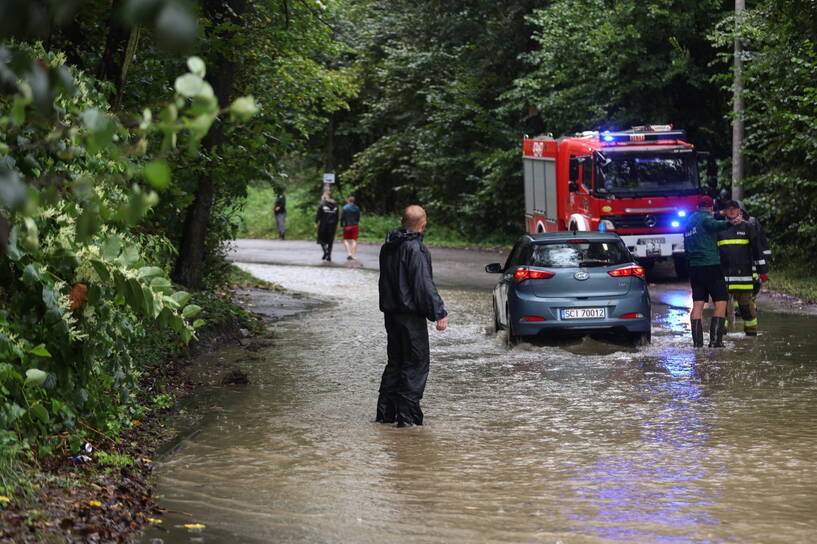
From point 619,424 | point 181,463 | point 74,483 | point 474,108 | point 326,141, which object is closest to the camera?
point 74,483

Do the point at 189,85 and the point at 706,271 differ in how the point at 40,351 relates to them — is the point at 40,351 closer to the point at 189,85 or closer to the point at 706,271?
the point at 189,85

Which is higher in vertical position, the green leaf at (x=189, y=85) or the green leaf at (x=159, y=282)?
the green leaf at (x=189, y=85)

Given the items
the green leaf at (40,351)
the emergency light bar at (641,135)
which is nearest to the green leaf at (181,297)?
the green leaf at (40,351)

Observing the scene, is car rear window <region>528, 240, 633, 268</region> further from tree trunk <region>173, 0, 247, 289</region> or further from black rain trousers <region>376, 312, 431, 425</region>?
black rain trousers <region>376, 312, 431, 425</region>

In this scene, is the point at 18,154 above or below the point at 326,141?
below

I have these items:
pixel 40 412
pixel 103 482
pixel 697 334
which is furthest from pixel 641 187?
pixel 40 412

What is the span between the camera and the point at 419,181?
152 ft

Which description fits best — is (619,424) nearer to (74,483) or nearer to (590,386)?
(590,386)

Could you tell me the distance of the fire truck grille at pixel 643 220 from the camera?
78.6 feet

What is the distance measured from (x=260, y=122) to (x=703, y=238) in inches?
221

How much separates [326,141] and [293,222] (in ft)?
17.4

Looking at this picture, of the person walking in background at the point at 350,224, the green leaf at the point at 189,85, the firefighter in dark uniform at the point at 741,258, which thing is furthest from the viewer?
the person walking in background at the point at 350,224

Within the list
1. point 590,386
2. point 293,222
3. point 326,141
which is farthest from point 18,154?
point 326,141

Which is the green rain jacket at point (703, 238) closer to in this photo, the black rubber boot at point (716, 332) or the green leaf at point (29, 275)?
the black rubber boot at point (716, 332)
